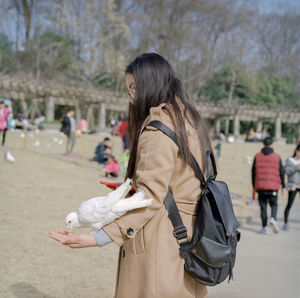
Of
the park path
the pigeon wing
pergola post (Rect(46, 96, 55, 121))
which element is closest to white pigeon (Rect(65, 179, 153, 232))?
the pigeon wing

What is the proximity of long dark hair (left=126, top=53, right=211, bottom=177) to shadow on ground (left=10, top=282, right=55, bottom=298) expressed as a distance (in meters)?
2.59

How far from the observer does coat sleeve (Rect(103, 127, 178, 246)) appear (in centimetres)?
191

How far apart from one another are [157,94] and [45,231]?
501cm

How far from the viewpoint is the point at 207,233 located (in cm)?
201

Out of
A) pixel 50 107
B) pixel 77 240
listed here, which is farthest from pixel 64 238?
pixel 50 107

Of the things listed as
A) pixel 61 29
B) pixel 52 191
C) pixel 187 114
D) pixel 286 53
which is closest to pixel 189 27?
pixel 61 29

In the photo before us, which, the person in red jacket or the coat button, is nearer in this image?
the coat button

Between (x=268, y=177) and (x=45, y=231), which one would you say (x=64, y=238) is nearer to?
(x=45, y=231)

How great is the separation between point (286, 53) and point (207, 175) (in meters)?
63.0

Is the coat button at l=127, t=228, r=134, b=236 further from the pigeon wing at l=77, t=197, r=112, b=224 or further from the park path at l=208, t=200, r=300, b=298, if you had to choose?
the park path at l=208, t=200, r=300, b=298

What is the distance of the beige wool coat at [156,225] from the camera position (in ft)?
6.29

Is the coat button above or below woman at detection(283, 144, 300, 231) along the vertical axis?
above

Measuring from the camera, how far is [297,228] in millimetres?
8422

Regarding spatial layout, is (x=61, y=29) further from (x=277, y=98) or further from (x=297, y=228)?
(x=297, y=228)
